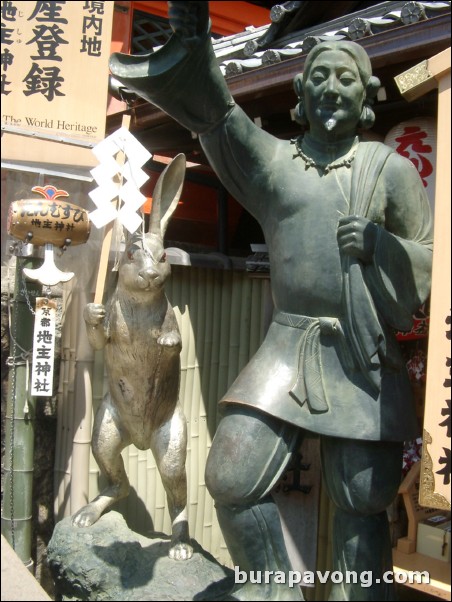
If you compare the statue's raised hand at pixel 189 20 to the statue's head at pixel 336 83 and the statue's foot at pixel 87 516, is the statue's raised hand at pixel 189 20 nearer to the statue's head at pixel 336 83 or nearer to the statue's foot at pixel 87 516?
the statue's head at pixel 336 83

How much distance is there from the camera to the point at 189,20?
2.59 metres

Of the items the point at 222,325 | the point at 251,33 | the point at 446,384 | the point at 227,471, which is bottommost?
the point at 227,471

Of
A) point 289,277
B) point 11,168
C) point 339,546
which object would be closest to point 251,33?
point 11,168

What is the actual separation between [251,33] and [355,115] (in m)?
2.89

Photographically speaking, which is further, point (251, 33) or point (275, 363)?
point (251, 33)

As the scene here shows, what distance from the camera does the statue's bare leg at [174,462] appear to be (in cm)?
412

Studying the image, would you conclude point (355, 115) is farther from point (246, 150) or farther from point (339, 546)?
point (339, 546)

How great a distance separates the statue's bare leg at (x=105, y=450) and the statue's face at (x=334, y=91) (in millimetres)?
2265

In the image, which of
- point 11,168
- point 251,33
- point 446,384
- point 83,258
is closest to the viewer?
point 446,384

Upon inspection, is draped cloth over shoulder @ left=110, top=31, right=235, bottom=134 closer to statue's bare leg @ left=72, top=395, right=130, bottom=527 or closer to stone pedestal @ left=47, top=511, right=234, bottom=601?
statue's bare leg @ left=72, top=395, right=130, bottom=527

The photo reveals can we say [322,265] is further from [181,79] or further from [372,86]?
[181,79]

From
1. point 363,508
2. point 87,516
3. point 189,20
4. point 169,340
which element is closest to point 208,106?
point 189,20

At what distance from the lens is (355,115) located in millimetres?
2943

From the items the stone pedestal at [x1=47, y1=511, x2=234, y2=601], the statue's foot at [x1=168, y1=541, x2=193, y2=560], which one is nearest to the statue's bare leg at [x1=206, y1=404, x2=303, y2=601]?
the stone pedestal at [x1=47, y1=511, x2=234, y2=601]
